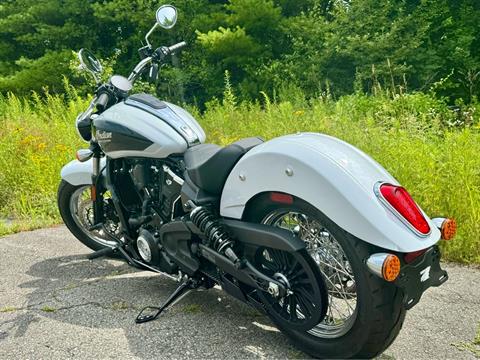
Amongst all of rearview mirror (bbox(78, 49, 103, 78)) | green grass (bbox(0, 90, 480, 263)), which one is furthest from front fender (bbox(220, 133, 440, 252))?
green grass (bbox(0, 90, 480, 263))

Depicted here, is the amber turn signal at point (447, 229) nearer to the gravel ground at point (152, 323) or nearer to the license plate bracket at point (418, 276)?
the license plate bracket at point (418, 276)

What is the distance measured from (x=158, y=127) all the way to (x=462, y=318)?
2.00m

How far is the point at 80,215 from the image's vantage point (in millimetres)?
3949

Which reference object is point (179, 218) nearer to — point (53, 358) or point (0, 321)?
point (53, 358)

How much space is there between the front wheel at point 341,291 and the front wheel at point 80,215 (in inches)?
73.1

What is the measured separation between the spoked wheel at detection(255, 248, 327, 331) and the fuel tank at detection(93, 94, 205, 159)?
Result: 85 cm

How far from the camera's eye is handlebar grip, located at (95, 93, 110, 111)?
10.8 ft

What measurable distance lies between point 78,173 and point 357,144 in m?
2.52

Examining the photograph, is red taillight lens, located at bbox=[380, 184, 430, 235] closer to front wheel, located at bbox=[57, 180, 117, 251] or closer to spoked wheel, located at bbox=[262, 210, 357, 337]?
spoked wheel, located at bbox=[262, 210, 357, 337]

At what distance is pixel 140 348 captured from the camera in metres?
2.55

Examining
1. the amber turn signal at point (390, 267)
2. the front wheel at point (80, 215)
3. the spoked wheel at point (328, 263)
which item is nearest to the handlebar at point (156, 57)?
the front wheel at point (80, 215)

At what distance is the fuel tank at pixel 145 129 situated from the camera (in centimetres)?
289

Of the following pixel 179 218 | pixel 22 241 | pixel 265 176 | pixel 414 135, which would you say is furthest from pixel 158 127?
pixel 414 135

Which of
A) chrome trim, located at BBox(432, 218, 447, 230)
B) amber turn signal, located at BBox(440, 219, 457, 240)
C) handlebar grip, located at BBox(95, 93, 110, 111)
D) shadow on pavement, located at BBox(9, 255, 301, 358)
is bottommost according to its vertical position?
shadow on pavement, located at BBox(9, 255, 301, 358)
